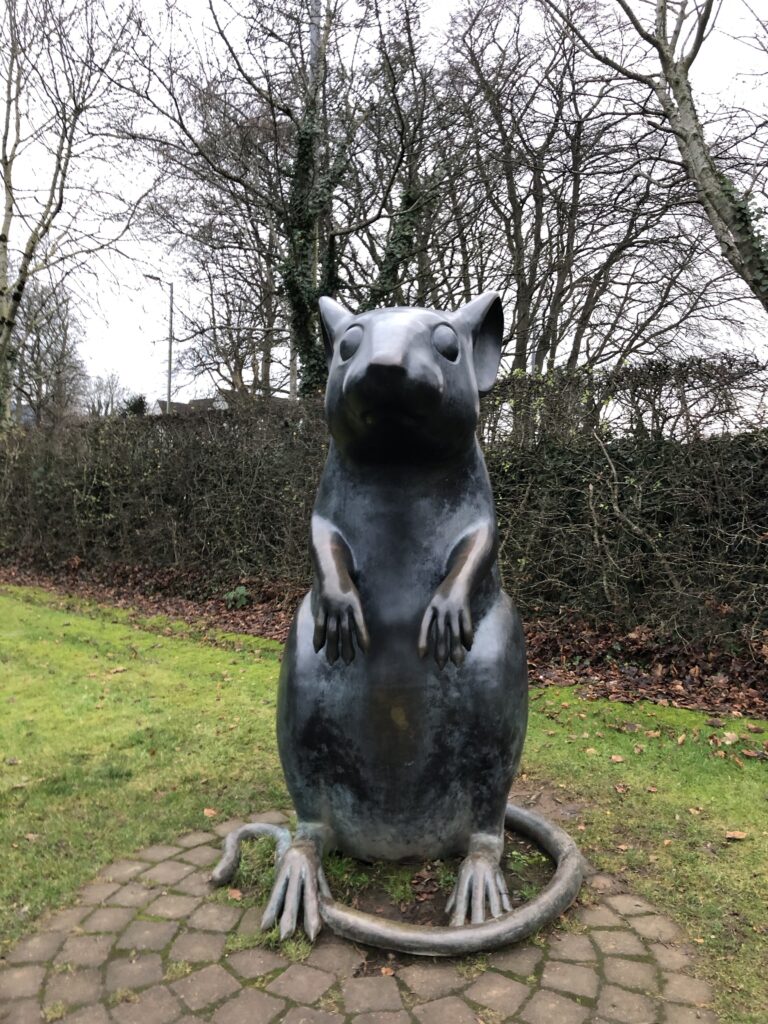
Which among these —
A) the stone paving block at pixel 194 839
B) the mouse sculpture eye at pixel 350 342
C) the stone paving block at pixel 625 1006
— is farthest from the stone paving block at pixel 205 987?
the mouse sculpture eye at pixel 350 342

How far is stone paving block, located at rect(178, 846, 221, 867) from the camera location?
11.2 ft

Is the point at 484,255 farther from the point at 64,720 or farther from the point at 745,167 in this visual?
the point at 64,720

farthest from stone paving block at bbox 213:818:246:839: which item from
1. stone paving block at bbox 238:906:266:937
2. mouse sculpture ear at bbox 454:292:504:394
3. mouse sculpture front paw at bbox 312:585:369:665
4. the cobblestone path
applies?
mouse sculpture ear at bbox 454:292:504:394

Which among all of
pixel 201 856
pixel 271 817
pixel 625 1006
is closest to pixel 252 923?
pixel 201 856

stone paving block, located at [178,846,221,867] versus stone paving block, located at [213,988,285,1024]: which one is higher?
stone paving block, located at [213,988,285,1024]

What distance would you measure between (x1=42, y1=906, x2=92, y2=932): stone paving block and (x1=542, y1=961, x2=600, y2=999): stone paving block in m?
1.81

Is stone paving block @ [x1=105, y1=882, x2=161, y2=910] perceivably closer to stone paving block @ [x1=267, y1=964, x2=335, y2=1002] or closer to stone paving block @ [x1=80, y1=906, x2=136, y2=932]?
stone paving block @ [x1=80, y1=906, x2=136, y2=932]

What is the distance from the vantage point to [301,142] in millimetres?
11461

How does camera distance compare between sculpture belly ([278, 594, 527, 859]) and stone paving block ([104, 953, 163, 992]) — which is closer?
stone paving block ([104, 953, 163, 992])

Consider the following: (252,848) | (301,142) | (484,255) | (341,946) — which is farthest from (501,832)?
(484,255)

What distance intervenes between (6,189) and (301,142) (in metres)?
8.54

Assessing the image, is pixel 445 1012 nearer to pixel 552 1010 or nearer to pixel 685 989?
pixel 552 1010

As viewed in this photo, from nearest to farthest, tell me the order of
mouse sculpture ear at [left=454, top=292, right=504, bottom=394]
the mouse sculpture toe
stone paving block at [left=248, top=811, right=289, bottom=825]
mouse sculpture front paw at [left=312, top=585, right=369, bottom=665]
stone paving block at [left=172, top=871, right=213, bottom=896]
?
mouse sculpture front paw at [left=312, top=585, right=369, bottom=665], the mouse sculpture toe, mouse sculpture ear at [left=454, top=292, right=504, bottom=394], stone paving block at [left=172, top=871, right=213, bottom=896], stone paving block at [left=248, top=811, right=289, bottom=825]

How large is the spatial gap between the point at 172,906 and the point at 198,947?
1.12 ft
